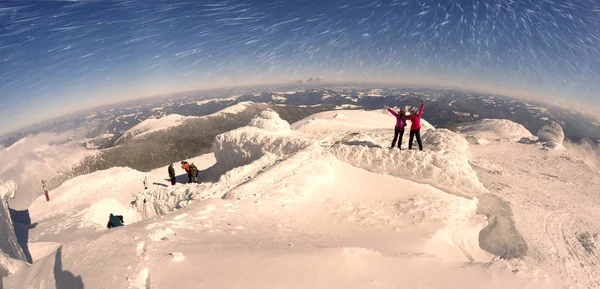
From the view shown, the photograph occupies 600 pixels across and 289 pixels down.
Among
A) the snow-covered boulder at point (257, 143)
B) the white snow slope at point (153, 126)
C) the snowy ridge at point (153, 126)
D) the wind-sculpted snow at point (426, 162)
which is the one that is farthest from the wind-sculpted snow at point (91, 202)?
the snowy ridge at point (153, 126)

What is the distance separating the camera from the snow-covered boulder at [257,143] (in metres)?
14.1

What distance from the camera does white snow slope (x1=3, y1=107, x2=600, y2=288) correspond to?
407cm

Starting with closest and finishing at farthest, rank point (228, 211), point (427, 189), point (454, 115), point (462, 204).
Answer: point (228, 211), point (462, 204), point (427, 189), point (454, 115)

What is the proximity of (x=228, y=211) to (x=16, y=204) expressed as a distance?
76.8 feet

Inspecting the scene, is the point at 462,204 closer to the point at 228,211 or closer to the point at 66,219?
the point at 228,211

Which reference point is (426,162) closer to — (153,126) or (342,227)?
(342,227)

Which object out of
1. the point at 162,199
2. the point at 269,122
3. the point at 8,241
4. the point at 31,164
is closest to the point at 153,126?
the point at 31,164

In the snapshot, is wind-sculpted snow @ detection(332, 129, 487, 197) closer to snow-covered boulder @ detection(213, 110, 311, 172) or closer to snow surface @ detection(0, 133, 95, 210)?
snow-covered boulder @ detection(213, 110, 311, 172)

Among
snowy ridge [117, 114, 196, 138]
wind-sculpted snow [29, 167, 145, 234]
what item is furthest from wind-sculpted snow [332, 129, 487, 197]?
snowy ridge [117, 114, 196, 138]

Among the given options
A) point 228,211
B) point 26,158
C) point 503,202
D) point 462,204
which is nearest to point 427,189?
point 462,204

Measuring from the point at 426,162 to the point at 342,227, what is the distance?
17.8 feet

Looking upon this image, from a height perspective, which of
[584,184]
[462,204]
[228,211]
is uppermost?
[228,211]

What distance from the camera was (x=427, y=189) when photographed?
934 centimetres

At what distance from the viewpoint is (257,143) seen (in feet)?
54.0
